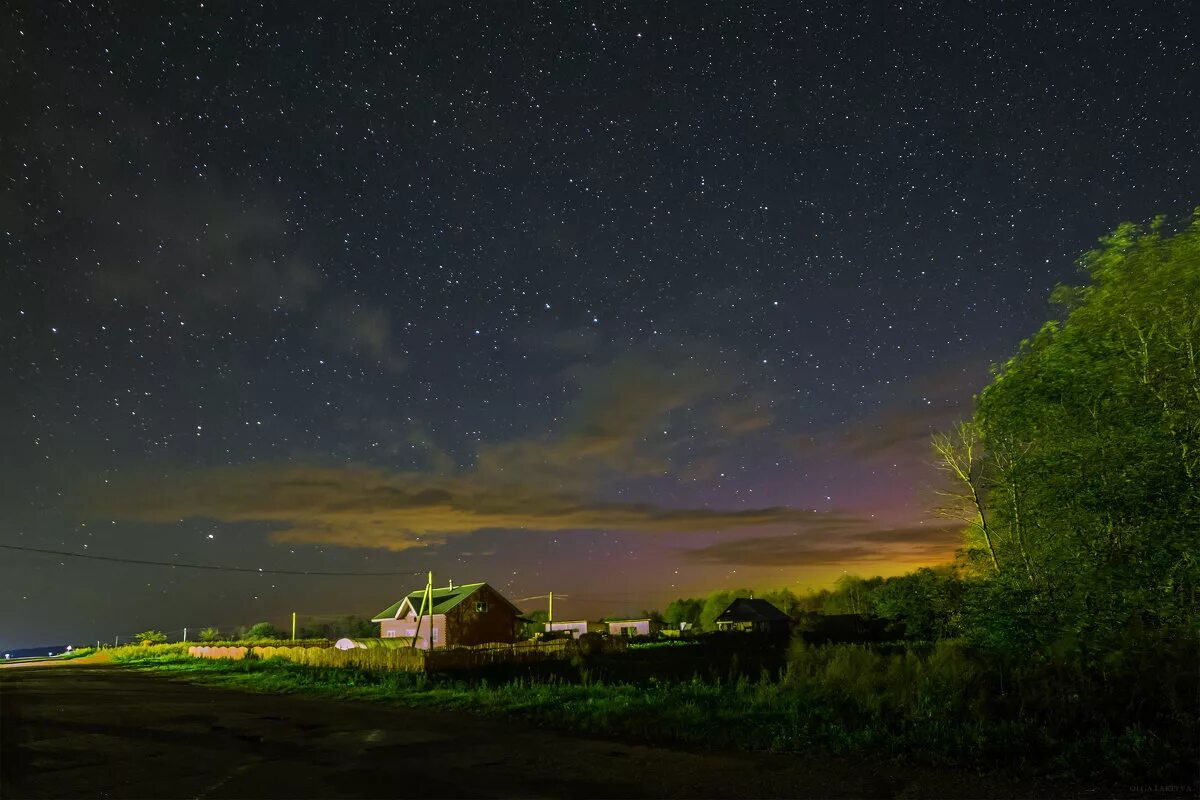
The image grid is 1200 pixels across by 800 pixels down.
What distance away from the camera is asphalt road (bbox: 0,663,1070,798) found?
912cm

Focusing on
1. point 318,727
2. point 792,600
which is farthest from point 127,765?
point 792,600

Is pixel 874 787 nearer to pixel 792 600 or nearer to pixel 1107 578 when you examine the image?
pixel 1107 578

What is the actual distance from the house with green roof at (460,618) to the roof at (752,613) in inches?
1283

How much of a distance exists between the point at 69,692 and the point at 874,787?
1155 inches

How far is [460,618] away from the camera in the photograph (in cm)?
5512

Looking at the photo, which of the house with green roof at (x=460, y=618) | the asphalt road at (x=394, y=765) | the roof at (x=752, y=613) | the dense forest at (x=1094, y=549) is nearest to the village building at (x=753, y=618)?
the roof at (x=752, y=613)

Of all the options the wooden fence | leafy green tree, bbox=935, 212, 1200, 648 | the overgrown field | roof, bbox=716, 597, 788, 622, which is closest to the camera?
the overgrown field

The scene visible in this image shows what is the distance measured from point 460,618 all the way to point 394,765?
4599 cm

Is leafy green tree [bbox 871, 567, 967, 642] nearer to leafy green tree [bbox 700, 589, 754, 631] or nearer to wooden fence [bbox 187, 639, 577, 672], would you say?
wooden fence [bbox 187, 639, 577, 672]

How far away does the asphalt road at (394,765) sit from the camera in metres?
9.12

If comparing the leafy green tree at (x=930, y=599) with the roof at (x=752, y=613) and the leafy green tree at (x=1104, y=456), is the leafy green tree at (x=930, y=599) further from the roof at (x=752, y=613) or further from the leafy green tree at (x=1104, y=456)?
the roof at (x=752, y=613)

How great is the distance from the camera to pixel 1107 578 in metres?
13.4

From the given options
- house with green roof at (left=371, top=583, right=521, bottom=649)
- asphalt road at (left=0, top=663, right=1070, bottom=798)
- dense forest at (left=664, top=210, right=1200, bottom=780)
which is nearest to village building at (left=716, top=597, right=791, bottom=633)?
house with green roof at (left=371, top=583, right=521, bottom=649)

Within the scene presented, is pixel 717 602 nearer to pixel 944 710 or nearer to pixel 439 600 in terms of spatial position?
pixel 439 600
